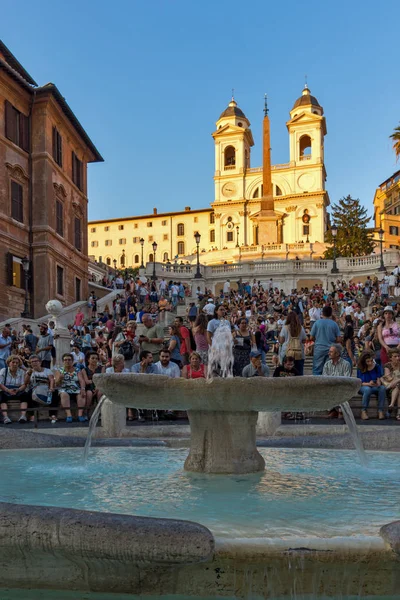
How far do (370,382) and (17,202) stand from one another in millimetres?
21610

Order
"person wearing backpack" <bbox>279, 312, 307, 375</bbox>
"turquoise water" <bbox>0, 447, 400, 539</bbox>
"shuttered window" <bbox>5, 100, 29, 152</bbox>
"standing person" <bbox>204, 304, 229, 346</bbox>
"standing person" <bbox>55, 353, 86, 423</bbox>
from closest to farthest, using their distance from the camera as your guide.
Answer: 1. "turquoise water" <bbox>0, 447, 400, 539</bbox>
2. "standing person" <bbox>55, 353, 86, 423</bbox>
3. "person wearing backpack" <bbox>279, 312, 307, 375</bbox>
4. "standing person" <bbox>204, 304, 229, 346</bbox>
5. "shuttered window" <bbox>5, 100, 29, 152</bbox>

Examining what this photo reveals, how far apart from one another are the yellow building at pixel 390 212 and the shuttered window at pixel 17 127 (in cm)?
5863

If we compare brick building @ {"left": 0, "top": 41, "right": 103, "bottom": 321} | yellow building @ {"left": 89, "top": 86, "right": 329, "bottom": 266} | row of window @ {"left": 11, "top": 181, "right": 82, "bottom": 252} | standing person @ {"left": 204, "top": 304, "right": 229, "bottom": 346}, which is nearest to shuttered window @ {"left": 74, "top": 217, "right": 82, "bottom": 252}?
brick building @ {"left": 0, "top": 41, "right": 103, "bottom": 321}

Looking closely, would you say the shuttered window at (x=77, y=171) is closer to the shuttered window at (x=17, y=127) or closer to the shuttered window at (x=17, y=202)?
the shuttered window at (x=17, y=127)

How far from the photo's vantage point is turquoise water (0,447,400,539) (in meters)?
3.78

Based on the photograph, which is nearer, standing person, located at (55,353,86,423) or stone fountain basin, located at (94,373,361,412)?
stone fountain basin, located at (94,373,361,412)

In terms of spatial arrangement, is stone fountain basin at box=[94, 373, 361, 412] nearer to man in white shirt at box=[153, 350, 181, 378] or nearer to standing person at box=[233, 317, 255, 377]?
man in white shirt at box=[153, 350, 181, 378]

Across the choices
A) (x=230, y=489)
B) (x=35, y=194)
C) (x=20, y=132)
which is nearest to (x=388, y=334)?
(x=230, y=489)

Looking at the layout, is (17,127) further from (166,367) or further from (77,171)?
(166,367)

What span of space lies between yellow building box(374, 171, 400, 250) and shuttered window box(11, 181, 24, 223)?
59.4 meters

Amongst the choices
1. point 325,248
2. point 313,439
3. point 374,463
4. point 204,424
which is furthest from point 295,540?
point 325,248

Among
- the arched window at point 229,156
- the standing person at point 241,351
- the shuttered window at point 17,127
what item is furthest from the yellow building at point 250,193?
the standing person at point 241,351

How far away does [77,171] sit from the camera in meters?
35.2

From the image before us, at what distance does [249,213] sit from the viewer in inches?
3469
